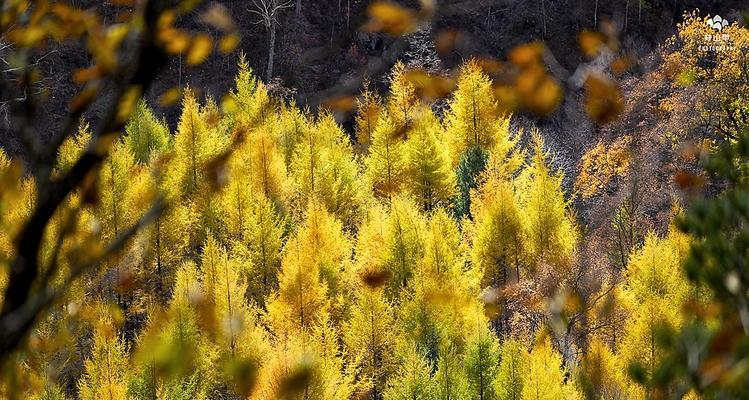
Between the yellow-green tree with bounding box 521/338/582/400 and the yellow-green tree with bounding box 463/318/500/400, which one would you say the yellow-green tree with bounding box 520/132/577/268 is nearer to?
the yellow-green tree with bounding box 463/318/500/400

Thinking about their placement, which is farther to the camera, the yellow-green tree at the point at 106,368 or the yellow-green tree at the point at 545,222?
the yellow-green tree at the point at 545,222

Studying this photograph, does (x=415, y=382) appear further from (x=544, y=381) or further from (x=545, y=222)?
(x=545, y=222)

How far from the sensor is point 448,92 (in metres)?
36.0

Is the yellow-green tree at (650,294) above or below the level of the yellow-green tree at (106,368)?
above

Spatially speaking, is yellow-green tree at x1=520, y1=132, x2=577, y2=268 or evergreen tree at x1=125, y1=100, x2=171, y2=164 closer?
yellow-green tree at x1=520, y1=132, x2=577, y2=268

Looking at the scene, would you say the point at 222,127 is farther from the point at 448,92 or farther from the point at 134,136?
the point at 448,92

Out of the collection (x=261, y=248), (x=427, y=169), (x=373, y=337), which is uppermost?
(x=427, y=169)

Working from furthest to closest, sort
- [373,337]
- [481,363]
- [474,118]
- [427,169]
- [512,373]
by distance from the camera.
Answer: [474,118] → [427,169] → [373,337] → [481,363] → [512,373]

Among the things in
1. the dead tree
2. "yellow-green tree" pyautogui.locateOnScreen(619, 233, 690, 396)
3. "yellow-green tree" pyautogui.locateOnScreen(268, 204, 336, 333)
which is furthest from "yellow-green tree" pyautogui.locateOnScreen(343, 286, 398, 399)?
the dead tree

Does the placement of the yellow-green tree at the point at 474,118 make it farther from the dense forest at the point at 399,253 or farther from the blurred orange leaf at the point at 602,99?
the blurred orange leaf at the point at 602,99

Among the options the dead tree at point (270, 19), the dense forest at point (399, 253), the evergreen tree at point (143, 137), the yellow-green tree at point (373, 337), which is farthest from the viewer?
the dead tree at point (270, 19)

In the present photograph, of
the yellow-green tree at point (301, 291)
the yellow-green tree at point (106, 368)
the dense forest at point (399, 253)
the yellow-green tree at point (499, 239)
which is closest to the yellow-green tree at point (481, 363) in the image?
the dense forest at point (399, 253)

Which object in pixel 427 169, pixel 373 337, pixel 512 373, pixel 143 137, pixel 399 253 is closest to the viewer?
pixel 512 373

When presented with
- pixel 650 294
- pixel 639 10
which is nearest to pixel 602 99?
pixel 639 10
